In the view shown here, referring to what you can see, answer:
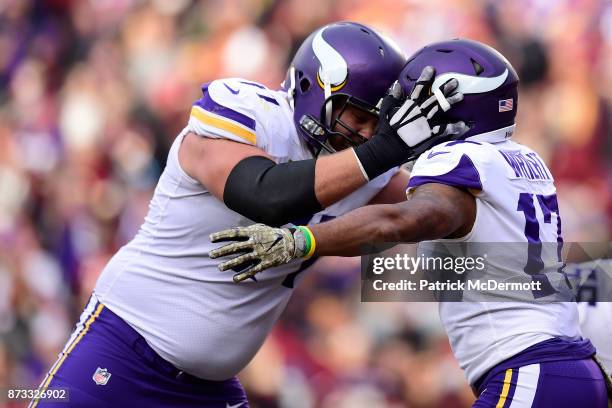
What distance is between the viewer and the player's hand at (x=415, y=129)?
2654 millimetres

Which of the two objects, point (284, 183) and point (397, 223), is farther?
point (284, 183)

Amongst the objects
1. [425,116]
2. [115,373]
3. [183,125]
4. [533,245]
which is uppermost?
[425,116]

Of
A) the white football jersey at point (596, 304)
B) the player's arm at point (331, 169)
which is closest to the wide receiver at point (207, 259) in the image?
the player's arm at point (331, 169)

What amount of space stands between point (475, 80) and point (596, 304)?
3.05ft

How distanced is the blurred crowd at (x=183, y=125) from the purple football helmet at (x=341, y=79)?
163 cm

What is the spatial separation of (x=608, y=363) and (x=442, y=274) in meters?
0.71

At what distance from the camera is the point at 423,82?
2.67 metres

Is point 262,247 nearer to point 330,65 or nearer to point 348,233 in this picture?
point 348,233

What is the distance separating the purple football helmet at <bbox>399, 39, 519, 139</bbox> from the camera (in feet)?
8.81

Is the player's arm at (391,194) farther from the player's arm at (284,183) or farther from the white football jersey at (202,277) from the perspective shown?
the player's arm at (284,183)

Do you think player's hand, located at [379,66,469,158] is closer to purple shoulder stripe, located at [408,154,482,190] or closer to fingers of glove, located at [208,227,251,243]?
purple shoulder stripe, located at [408,154,482,190]

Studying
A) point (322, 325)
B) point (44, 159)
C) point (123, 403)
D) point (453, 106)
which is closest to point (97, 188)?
point (44, 159)

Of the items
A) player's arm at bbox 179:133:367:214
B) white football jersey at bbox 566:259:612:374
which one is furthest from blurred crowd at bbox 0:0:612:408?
player's arm at bbox 179:133:367:214

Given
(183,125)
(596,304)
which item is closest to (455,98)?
(596,304)
